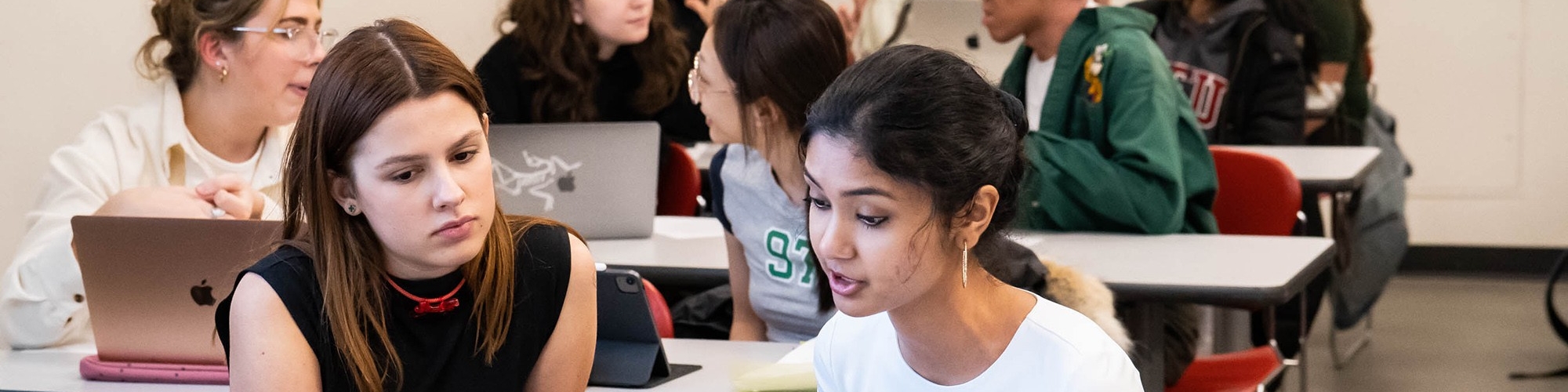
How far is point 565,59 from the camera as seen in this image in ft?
11.4

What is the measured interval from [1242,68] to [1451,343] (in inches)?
46.9

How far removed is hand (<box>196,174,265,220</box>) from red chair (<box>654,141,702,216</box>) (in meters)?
1.34

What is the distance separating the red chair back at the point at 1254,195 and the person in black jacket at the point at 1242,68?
1321 millimetres

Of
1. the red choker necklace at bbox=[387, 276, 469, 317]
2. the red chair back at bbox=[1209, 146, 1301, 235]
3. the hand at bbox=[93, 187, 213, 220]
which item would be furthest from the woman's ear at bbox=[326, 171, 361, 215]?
the red chair back at bbox=[1209, 146, 1301, 235]

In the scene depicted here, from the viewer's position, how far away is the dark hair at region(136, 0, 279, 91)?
2.30m

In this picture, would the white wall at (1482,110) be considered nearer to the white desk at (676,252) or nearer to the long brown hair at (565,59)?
the long brown hair at (565,59)

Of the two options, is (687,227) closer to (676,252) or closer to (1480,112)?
(676,252)

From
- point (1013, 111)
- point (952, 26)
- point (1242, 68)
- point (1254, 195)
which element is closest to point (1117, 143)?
point (1254, 195)

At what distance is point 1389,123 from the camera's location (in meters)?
4.82

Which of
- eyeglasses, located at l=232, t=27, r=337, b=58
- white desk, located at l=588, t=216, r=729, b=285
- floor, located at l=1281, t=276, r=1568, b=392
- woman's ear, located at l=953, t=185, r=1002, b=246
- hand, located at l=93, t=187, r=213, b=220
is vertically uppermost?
woman's ear, located at l=953, t=185, r=1002, b=246

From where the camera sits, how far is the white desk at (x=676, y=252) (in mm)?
2521

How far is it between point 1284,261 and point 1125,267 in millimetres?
282

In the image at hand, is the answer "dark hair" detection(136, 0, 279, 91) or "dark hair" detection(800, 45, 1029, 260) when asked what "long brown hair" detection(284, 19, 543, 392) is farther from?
"dark hair" detection(136, 0, 279, 91)

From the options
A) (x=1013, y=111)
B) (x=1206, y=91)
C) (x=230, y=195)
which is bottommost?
(x=1206, y=91)
